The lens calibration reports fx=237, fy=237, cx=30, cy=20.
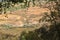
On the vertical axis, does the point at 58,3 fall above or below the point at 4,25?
above

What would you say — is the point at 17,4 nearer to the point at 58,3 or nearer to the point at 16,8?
the point at 16,8

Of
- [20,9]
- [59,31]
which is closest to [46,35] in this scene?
[59,31]

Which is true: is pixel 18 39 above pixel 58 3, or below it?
below

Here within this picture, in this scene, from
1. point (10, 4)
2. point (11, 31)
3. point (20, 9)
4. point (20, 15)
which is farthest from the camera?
point (10, 4)

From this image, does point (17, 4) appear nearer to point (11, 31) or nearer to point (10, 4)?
point (10, 4)

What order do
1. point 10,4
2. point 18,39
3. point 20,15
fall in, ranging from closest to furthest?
point 18,39
point 20,15
point 10,4

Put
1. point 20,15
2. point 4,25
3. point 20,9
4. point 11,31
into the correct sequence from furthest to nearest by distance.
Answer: point 20,9
point 20,15
point 4,25
point 11,31

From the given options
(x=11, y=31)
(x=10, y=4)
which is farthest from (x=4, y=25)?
(x=10, y=4)

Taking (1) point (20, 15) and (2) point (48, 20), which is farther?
(1) point (20, 15)

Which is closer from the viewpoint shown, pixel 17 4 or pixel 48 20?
pixel 48 20
